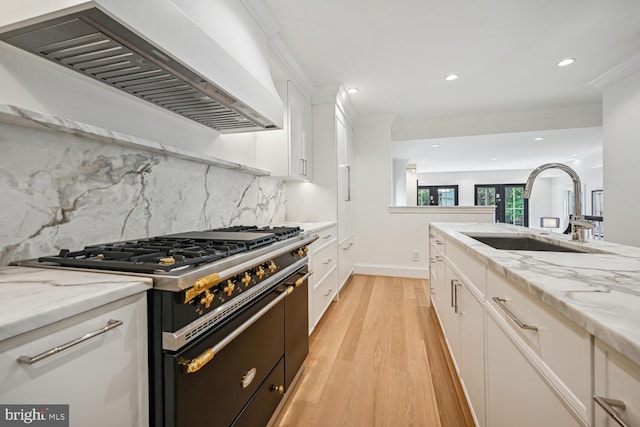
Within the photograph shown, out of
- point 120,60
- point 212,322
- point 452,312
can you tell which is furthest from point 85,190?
point 452,312

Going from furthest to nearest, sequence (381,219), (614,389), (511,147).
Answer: (511,147) → (381,219) → (614,389)

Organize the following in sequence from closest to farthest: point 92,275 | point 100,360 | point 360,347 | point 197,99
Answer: point 100,360
point 92,275
point 197,99
point 360,347

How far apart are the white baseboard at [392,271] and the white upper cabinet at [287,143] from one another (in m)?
2.10

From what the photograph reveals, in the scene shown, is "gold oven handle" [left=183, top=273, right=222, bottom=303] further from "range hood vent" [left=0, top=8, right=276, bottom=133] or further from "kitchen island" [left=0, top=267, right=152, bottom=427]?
"range hood vent" [left=0, top=8, right=276, bottom=133]

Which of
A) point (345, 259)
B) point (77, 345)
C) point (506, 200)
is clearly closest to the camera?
point (77, 345)

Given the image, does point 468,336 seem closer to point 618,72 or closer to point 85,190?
point 85,190

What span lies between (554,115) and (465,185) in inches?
244

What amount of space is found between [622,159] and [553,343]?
3.55 m

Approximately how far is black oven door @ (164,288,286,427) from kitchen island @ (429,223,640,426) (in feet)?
2.95

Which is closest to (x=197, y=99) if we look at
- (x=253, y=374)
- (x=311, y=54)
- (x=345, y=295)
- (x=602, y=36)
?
(x=253, y=374)

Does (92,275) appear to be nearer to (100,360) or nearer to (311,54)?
(100,360)

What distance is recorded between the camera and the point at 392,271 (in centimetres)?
417

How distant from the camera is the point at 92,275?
2.48 feet

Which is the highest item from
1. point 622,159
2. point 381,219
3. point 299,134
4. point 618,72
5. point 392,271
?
point 618,72
